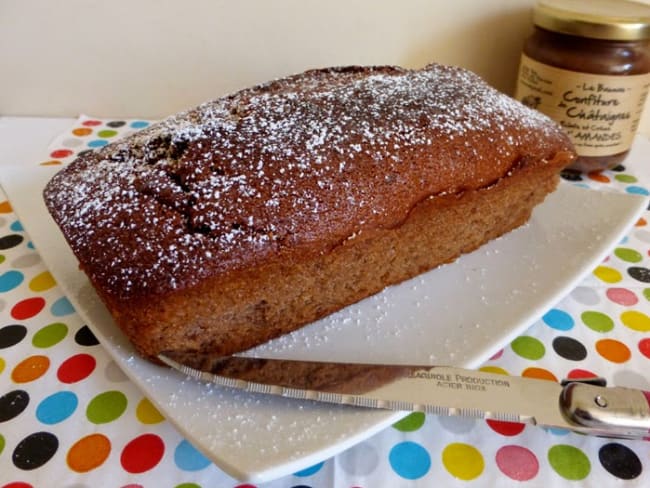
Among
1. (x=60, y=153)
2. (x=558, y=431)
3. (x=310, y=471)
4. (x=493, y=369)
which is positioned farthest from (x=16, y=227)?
(x=558, y=431)

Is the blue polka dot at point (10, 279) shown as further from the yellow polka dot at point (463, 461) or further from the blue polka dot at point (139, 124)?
the yellow polka dot at point (463, 461)

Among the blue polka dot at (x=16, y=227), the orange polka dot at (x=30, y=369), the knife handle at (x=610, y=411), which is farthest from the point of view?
the blue polka dot at (x=16, y=227)

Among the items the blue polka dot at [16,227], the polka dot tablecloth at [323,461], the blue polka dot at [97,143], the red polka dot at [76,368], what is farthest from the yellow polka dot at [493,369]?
the blue polka dot at [97,143]

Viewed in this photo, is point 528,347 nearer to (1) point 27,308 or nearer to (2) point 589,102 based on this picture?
(2) point 589,102

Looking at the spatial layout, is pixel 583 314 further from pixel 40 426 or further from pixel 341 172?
pixel 40 426

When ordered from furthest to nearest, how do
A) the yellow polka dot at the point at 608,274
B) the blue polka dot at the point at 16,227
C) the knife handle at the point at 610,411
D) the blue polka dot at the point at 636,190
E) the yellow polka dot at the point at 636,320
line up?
the blue polka dot at the point at 636,190
the blue polka dot at the point at 16,227
the yellow polka dot at the point at 608,274
the yellow polka dot at the point at 636,320
the knife handle at the point at 610,411

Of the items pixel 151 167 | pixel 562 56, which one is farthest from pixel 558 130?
pixel 151 167
